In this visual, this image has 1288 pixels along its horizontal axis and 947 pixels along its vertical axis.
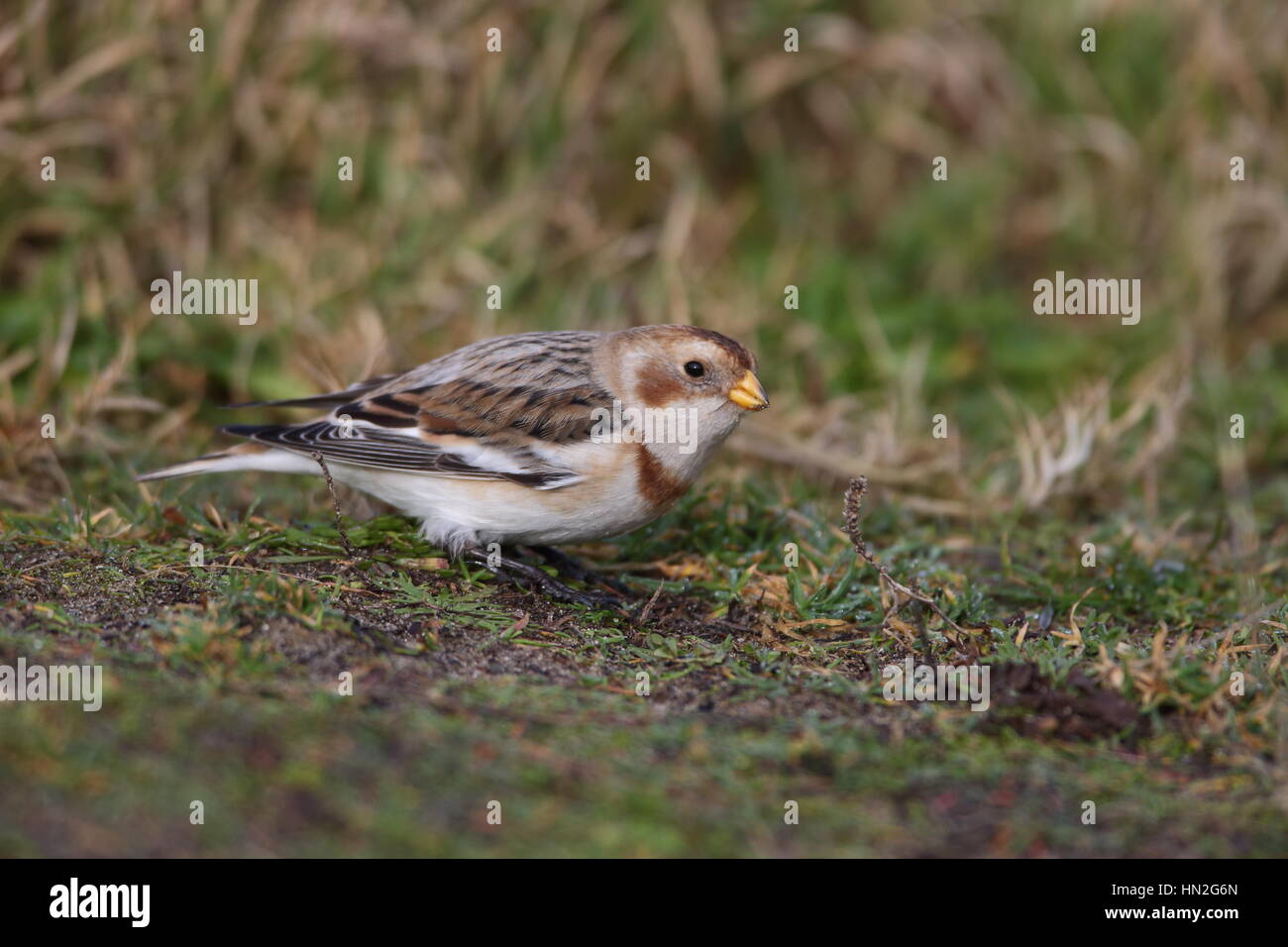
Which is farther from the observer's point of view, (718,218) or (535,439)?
(718,218)

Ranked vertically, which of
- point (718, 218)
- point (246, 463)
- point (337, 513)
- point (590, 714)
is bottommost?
point (590, 714)

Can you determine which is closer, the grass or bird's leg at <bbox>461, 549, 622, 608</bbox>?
the grass

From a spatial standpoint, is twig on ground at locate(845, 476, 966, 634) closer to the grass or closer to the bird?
the grass

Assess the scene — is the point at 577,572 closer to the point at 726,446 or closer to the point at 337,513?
the point at 337,513

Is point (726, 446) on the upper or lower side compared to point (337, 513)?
upper

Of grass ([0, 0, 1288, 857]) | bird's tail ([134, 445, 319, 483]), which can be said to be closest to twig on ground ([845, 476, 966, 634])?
grass ([0, 0, 1288, 857])

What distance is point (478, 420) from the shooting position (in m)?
4.41

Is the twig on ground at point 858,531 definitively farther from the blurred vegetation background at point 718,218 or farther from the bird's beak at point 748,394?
the blurred vegetation background at point 718,218

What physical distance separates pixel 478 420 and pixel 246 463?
31.0 inches

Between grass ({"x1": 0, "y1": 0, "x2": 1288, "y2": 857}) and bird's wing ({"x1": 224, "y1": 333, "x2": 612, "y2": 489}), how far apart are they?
0.28 m

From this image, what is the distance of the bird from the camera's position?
4.20 m

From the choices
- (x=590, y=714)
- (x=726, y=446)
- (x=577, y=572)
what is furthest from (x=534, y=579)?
(x=726, y=446)

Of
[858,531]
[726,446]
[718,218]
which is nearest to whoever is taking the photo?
[858,531]

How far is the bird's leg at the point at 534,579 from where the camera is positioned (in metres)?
4.20
